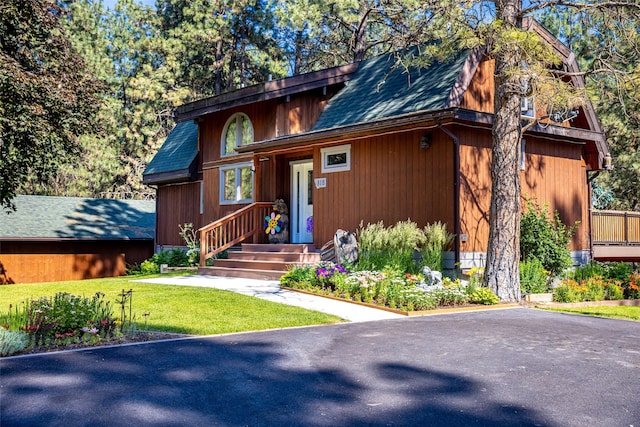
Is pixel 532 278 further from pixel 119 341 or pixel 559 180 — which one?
pixel 119 341

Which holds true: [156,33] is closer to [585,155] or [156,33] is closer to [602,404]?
[585,155]

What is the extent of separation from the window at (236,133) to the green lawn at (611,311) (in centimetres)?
1086

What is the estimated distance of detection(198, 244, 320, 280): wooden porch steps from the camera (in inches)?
544

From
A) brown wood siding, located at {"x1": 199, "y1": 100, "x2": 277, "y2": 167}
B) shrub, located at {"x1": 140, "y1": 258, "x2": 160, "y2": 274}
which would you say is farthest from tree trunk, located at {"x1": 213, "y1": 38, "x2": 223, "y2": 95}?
shrub, located at {"x1": 140, "y1": 258, "x2": 160, "y2": 274}

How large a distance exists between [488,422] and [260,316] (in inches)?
190

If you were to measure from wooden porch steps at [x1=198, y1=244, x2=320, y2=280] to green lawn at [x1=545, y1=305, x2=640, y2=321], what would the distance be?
234 inches

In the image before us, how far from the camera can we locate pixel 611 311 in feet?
33.6

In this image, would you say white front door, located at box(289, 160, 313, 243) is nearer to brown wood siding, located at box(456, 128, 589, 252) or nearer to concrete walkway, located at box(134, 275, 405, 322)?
concrete walkway, located at box(134, 275, 405, 322)

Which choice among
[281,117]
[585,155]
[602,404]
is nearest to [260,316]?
[602,404]

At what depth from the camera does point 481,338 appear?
691 centimetres

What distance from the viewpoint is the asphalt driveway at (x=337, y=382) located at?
13.4 feet

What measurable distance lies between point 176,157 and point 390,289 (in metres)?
14.5

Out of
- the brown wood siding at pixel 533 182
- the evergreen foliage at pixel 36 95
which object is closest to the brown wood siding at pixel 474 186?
the brown wood siding at pixel 533 182

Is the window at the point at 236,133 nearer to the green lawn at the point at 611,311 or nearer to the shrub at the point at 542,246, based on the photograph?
the shrub at the point at 542,246
